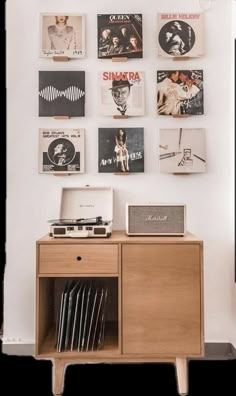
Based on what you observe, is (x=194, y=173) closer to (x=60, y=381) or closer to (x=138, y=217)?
(x=138, y=217)

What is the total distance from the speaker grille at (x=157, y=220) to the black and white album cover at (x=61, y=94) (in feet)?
2.44

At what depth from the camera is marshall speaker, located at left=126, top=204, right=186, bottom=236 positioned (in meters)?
2.07

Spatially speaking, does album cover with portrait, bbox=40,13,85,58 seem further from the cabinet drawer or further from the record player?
the cabinet drawer

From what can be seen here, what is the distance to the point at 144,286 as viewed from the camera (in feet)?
6.40

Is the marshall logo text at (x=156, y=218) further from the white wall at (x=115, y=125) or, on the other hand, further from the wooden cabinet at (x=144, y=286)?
the white wall at (x=115, y=125)

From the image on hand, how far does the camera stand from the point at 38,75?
243 centimetres

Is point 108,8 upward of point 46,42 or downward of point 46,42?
upward

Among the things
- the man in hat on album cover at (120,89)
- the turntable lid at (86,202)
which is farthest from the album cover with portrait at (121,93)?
the turntable lid at (86,202)

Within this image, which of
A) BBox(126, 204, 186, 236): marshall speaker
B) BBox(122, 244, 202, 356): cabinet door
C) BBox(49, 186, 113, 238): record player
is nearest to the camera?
BBox(122, 244, 202, 356): cabinet door

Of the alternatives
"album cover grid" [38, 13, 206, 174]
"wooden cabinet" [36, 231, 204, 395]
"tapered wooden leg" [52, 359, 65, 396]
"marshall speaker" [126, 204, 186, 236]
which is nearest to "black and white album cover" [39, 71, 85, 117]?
"album cover grid" [38, 13, 206, 174]

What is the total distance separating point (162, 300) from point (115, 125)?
1066mm

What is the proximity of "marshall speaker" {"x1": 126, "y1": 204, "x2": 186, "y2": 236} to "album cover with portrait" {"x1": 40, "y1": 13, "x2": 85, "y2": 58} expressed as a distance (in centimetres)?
103

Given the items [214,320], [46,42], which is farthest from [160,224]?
[46,42]

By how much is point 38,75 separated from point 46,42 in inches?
7.8
